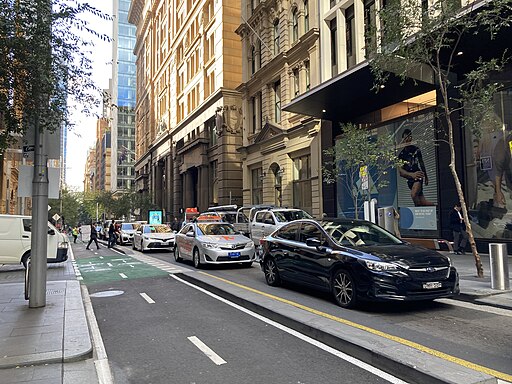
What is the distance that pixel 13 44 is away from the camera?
5.83 metres

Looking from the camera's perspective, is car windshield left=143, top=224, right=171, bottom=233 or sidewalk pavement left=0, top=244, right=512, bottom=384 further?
car windshield left=143, top=224, right=171, bottom=233

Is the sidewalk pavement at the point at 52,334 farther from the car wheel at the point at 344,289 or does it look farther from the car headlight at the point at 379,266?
the car wheel at the point at 344,289

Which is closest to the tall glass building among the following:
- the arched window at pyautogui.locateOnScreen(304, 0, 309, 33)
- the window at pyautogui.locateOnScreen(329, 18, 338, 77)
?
the arched window at pyautogui.locateOnScreen(304, 0, 309, 33)

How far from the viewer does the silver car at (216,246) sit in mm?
13336

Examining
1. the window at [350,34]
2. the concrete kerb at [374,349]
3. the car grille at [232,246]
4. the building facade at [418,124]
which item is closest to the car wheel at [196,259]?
the car grille at [232,246]

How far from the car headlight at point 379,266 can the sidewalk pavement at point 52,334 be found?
2216 millimetres

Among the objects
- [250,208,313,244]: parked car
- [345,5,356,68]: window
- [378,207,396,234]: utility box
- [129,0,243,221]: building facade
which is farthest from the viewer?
[129,0,243,221]: building facade

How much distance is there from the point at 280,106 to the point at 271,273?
2174cm

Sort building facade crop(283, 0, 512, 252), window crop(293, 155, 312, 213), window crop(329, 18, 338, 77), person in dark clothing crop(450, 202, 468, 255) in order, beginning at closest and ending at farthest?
building facade crop(283, 0, 512, 252)
person in dark clothing crop(450, 202, 468, 255)
window crop(329, 18, 338, 77)
window crop(293, 155, 312, 213)

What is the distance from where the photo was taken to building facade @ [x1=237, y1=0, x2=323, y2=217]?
26094 millimetres

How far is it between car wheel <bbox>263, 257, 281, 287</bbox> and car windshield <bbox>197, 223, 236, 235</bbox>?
4537 millimetres

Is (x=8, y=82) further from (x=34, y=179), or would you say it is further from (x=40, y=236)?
(x=40, y=236)

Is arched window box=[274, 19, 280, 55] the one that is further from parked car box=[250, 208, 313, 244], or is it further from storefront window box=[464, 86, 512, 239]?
storefront window box=[464, 86, 512, 239]

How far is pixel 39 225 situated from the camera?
7691 millimetres
